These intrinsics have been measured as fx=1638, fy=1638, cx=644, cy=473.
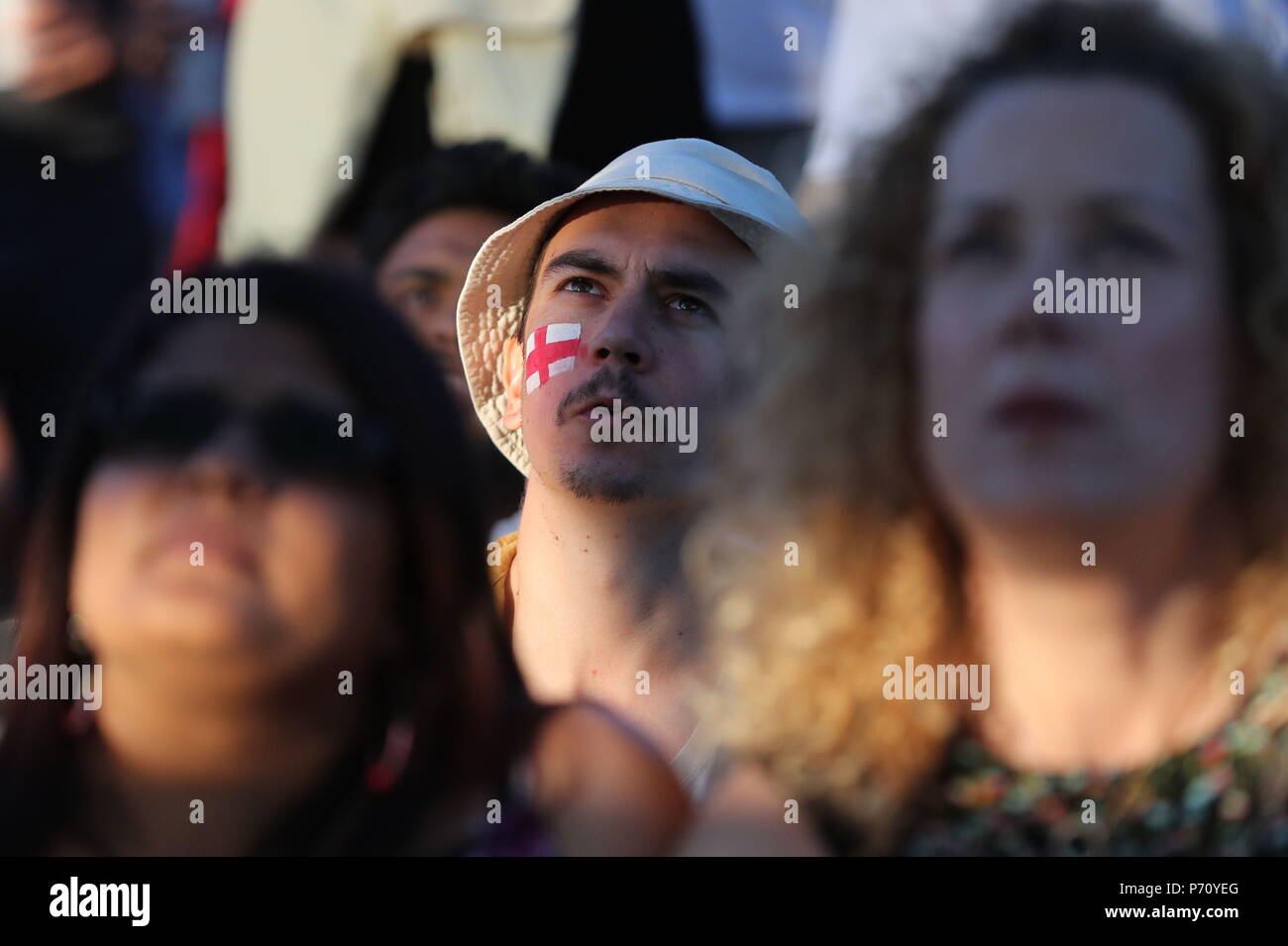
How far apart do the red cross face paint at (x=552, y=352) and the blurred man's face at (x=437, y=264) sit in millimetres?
595

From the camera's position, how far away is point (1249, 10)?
3496 millimetres

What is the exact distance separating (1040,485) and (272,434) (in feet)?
2.90

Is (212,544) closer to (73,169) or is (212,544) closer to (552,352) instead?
(552,352)

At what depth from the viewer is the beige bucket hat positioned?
120 inches

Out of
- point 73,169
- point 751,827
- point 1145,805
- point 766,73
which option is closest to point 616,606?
point 751,827

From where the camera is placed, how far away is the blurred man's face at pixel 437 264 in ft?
12.3

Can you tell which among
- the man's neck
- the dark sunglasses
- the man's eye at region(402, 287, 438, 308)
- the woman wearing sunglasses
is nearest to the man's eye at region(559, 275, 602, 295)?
the man's neck

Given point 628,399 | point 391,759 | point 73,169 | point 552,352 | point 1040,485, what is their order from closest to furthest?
point 1040,485
point 391,759
point 628,399
point 552,352
point 73,169

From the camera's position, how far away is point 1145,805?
1.83 metres

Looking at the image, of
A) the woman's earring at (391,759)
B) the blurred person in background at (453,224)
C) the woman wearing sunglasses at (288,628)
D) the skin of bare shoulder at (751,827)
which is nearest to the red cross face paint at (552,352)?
the blurred person in background at (453,224)

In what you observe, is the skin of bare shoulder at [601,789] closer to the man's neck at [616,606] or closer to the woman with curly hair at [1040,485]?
the woman with curly hair at [1040,485]

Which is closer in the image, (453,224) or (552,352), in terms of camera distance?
(552,352)

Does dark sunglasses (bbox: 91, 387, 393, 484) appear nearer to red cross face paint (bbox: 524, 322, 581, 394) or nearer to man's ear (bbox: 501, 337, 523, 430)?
red cross face paint (bbox: 524, 322, 581, 394)

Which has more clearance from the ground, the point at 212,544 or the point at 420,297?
the point at 420,297
